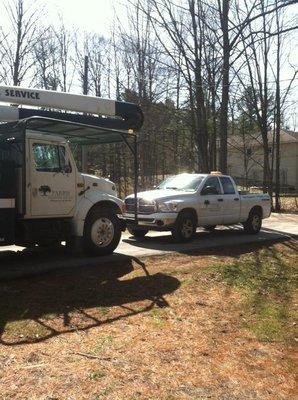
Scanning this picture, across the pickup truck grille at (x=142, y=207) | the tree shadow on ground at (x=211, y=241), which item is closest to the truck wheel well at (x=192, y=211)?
the tree shadow on ground at (x=211, y=241)

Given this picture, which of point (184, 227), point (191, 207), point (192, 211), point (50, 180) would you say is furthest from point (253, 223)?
point (50, 180)

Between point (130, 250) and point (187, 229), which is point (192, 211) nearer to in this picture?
point (187, 229)

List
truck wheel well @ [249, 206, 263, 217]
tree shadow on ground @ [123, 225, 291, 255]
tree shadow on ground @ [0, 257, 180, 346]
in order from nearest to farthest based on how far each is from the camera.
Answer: tree shadow on ground @ [0, 257, 180, 346] → tree shadow on ground @ [123, 225, 291, 255] → truck wheel well @ [249, 206, 263, 217]

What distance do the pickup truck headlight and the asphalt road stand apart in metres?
0.87

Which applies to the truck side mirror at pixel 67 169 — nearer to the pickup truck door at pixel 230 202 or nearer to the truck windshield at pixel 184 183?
the truck windshield at pixel 184 183

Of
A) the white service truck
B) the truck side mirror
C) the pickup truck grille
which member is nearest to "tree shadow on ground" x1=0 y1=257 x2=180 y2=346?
the white service truck

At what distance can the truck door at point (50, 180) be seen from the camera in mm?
9406

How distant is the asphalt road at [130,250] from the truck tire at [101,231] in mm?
214

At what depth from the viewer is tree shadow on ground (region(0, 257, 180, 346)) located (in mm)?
5887

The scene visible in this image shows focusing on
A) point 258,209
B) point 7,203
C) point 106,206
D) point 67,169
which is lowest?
point 258,209

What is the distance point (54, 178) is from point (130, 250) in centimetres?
279

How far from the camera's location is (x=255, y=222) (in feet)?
52.3

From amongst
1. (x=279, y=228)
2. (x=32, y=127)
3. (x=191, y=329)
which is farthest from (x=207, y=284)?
(x=279, y=228)

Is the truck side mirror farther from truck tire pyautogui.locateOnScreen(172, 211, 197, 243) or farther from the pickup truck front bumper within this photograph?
truck tire pyautogui.locateOnScreen(172, 211, 197, 243)
